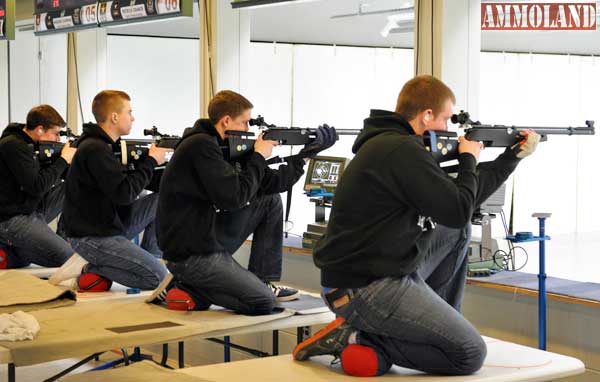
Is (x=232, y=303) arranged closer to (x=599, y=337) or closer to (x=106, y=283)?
(x=106, y=283)

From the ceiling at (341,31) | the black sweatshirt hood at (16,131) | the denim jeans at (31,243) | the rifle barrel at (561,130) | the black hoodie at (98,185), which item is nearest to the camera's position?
the rifle barrel at (561,130)

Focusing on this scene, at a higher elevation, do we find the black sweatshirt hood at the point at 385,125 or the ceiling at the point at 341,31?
the ceiling at the point at 341,31

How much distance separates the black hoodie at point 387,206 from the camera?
10.8 ft

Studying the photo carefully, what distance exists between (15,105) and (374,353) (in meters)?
8.21

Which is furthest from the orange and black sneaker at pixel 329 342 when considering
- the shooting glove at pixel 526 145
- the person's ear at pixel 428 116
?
the shooting glove at pixel 526 145

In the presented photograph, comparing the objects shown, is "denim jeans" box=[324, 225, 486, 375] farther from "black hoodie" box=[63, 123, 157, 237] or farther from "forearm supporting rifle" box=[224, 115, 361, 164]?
"black hoodie" box=[63, 123, 157, 237]

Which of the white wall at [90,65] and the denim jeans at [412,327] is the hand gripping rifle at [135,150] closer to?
the denim jeans at [412,327]

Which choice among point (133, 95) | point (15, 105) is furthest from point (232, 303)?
point (133, 95)

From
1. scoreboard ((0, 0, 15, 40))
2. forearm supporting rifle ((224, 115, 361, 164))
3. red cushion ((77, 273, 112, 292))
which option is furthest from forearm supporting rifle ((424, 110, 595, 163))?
scoreboard ((0, 0, 15, 40))

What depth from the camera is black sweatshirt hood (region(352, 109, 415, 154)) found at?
3.49 metres

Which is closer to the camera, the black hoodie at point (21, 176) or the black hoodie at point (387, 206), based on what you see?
the black hoodie at point (387, 206)

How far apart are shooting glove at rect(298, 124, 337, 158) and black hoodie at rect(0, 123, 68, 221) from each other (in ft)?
6.29

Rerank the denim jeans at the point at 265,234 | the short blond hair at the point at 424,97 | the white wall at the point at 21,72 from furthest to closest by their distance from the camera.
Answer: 1. the white wall at the point at 21,72
2. the denim jeans at the point at 265,234
3. the short blond hair at the point at 424,97

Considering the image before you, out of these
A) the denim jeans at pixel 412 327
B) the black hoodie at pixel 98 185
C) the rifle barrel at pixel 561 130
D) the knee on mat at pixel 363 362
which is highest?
the rifle barrel at pixel 561 130
